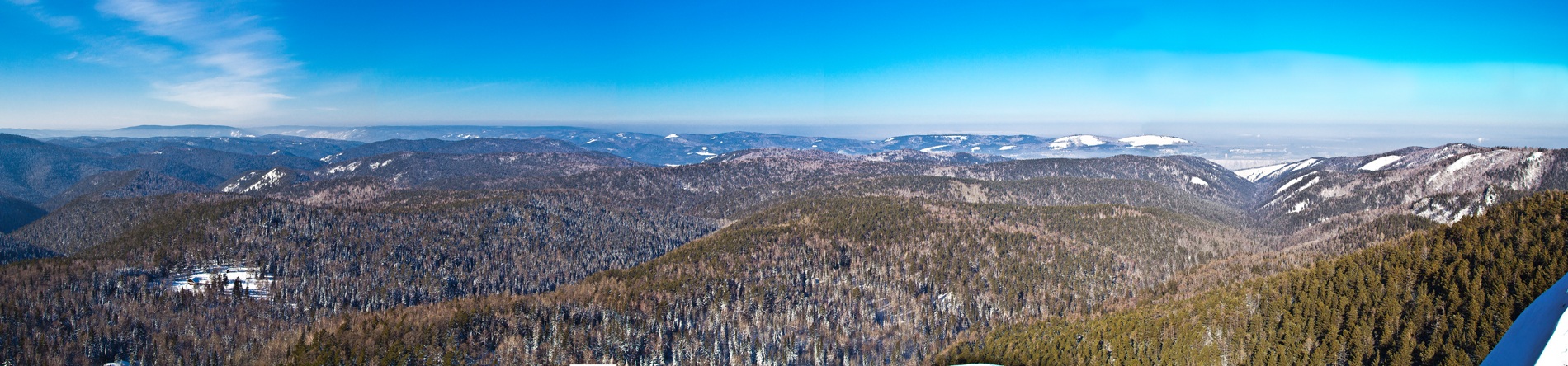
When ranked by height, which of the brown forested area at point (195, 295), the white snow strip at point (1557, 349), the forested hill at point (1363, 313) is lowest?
the brown forested area at point (195, 295)

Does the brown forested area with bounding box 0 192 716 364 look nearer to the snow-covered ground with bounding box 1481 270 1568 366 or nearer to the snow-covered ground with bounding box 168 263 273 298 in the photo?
the snow-covered ground with bounding box 168 263 273 298

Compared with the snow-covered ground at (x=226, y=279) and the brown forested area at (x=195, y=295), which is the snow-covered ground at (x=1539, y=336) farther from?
the snow-covered ground at (x=226, y=279)

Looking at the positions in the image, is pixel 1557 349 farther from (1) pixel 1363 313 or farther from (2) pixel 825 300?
(2) pixel 825 300

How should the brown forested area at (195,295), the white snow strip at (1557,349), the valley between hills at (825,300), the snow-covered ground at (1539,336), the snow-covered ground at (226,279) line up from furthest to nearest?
the snow-covered ground at (226,279), the brown forested area at (195,295), the valley between hills at (825,300), the snow-covered ground at (1539,336), the white snow strip at (1557,349)

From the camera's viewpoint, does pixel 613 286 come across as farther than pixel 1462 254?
Yes

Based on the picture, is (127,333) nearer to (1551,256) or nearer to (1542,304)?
(1542,304)

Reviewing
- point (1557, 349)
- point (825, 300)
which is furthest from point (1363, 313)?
point (825, 300)

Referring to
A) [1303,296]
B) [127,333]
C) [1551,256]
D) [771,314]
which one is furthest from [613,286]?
[1551,256]

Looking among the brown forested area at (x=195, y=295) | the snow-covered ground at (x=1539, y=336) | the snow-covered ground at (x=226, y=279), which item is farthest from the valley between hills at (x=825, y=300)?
the snow-covered ground at (x=1539, y=336)
